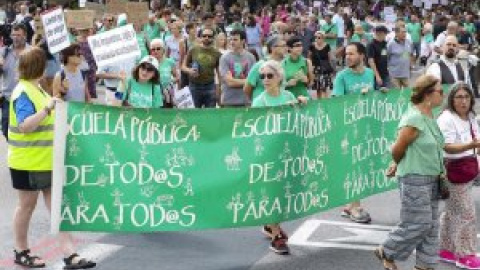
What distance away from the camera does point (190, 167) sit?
642 centimetres

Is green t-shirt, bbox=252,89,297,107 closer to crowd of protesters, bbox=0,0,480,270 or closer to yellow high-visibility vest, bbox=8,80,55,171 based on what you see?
crowd of protesters, bbox=0,0,480,270

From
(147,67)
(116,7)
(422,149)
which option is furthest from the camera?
(116,7)

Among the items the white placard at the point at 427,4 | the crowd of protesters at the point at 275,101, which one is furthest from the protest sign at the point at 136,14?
the white placard at the point at 427,4

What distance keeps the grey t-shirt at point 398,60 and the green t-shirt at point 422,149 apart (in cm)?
714

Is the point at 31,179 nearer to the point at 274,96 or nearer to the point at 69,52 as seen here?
the point at 69,52

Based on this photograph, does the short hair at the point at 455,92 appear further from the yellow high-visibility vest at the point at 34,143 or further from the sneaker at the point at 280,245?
the yellow high-visibility vest at the point at 34,143

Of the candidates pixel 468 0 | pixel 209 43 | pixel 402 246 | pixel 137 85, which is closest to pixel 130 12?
pixel 209 43

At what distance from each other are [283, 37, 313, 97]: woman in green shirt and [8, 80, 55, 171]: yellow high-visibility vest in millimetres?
2878

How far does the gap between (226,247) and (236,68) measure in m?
2.98

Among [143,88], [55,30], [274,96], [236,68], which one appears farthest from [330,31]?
[274,96]

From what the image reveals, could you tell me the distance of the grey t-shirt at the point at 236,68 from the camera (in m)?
9.83

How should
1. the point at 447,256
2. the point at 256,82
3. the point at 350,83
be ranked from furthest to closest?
the point at 350,83, the point at 256,82, the point at 447,256

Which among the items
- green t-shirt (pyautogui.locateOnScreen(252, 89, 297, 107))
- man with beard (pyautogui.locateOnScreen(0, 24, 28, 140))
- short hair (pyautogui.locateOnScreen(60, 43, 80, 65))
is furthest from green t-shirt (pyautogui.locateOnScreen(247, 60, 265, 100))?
man with beard (pyautogui.locateOnScreen(0, 24, 28, 140))

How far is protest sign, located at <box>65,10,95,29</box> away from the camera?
14734 mm
